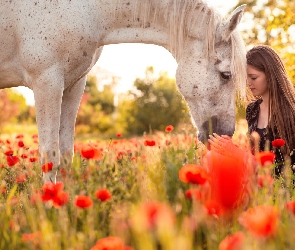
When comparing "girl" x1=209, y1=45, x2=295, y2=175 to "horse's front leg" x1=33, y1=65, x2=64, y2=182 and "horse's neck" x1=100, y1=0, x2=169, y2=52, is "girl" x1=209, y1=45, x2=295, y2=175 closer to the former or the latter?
"horse's neck" x1=100, y1=0, x2=169, y2=52

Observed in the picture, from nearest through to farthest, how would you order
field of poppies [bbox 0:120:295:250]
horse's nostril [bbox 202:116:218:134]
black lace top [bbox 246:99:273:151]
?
field of poppies [bbox 0:120:295:250], horse's nostril [bbox 202:116:218:134], black lace top [bbox 246:99:273:151]

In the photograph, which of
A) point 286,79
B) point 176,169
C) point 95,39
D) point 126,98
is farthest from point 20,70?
point 126,98

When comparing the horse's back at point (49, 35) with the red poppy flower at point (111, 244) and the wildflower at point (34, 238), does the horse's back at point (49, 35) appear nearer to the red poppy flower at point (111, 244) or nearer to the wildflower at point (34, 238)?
the wildflower at point (34, 238)

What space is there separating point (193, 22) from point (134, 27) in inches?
20.5

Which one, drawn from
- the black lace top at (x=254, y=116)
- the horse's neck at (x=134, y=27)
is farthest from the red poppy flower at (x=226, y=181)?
the black lace top at (x=254, y=116)

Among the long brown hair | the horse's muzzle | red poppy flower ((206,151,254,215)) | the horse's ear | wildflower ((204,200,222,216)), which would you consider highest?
the horse's ear

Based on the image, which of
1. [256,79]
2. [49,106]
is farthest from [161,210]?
[256,79]

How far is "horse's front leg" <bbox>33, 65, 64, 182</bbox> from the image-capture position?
11.3 feet

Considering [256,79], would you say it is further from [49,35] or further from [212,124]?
[49,35]

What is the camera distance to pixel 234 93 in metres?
3.64

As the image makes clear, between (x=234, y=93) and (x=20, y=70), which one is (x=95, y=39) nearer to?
(x=20, y=70)

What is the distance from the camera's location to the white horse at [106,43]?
11.4 ft

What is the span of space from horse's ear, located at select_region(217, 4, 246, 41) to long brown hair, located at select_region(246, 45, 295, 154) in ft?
1.96

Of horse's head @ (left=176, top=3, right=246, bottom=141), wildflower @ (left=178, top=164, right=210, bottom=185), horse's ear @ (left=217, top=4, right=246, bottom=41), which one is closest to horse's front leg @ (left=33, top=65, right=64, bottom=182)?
horse's head @ (left=176, top=3, right=246, bottom=141)
